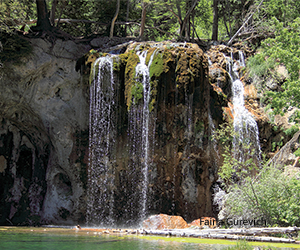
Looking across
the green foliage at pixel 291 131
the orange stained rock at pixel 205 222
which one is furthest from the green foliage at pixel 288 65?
the orange stained rock at pixel 205 222

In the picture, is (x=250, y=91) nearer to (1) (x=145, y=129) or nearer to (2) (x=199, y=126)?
(2) (x=199, y=126)

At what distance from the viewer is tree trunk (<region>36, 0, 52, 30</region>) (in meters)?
21.6

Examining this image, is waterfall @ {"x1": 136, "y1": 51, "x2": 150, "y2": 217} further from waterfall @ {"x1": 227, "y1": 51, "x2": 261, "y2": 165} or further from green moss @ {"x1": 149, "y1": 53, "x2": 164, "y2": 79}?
waterfall @ {"x1": 227, "y1": 51, "x2": 261, "y2": 165}

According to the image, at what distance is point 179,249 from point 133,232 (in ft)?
15.7

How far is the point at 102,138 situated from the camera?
19094 mm

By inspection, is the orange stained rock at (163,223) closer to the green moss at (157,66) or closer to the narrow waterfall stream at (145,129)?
the narrow waterfall stream at (145,129)

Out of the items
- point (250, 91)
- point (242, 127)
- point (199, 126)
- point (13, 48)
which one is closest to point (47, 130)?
point (13, 48)

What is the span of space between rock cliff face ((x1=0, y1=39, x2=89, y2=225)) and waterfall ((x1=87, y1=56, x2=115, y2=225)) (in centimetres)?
83

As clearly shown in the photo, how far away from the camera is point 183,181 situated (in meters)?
18.8

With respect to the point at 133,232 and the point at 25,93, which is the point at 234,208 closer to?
the point at 133,232

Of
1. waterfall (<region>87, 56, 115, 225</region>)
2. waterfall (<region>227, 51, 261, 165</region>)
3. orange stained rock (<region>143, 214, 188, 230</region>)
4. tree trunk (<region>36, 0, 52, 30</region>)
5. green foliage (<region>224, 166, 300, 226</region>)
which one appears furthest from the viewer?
tree trunk (<region>36, 0, 52, 30</region>)

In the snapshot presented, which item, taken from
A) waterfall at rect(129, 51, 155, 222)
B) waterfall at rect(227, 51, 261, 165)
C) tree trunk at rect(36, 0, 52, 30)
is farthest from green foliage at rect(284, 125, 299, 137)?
tree trunk at rect(36, 0, 52, 30)

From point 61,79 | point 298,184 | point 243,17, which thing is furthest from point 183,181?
point 243,17

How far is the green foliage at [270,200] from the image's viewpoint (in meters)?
12.9
